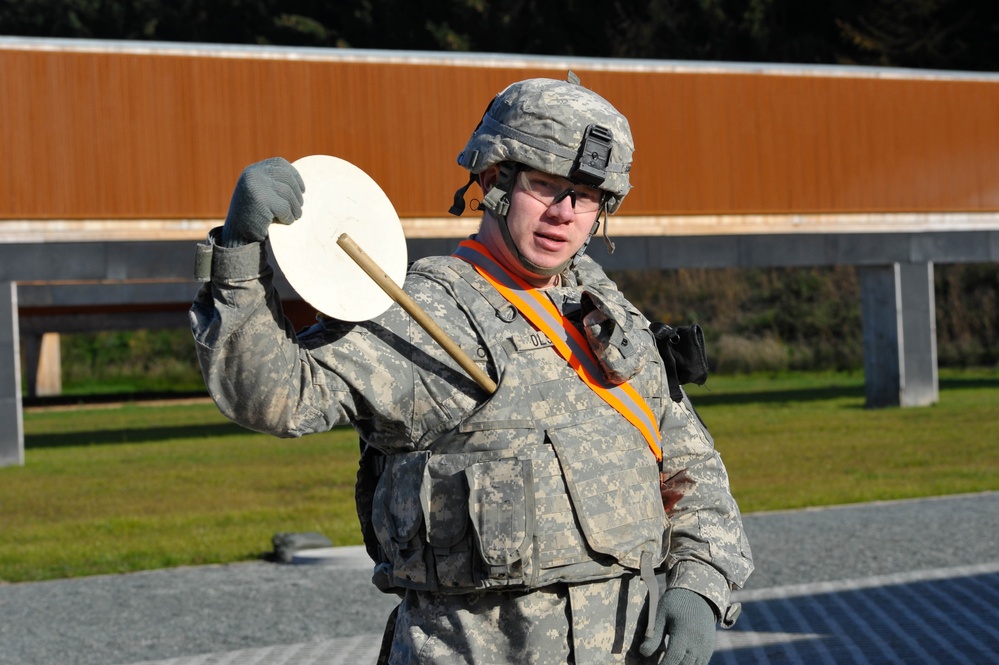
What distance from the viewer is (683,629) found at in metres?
3.04

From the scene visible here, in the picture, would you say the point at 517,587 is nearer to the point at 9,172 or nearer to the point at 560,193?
the point at 560,193

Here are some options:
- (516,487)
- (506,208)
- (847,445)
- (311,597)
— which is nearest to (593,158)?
(506,208)

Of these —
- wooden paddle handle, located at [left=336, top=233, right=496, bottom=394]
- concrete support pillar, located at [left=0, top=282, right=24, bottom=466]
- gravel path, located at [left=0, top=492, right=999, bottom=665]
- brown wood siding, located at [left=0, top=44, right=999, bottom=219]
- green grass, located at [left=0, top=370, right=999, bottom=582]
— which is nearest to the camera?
wooden paddle handle, located at [left=336, top=233, right=496, bottom=394]

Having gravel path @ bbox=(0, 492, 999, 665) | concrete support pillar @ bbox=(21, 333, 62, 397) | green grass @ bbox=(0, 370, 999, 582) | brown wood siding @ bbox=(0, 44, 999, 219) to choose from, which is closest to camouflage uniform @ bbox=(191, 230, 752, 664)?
gravel path @ bbox=(0, 492, 999, 665)

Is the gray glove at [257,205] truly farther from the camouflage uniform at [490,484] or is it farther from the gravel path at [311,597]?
the gravel path at [311,597]

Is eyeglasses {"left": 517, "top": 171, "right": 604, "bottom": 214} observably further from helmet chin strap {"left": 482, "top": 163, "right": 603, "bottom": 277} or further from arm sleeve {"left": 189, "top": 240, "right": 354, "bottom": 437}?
arm sleeve {"left": 189, "top": 240, "right": 354, "bottom": 437}

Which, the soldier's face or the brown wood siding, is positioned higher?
the brown wood siding

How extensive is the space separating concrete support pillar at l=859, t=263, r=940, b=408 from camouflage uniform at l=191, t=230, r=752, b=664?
21.0 m

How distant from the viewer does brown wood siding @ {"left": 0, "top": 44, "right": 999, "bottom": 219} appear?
63.7ft

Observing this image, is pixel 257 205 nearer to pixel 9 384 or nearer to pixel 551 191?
pixel 551 191

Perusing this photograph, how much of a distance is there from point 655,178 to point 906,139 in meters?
5.06

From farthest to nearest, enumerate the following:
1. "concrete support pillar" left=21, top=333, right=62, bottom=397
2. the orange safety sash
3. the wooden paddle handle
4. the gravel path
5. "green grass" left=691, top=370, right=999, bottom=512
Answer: "concrete support pillar" left=21, top=333, right=62, bottom=397, "green grass" left=691, top=370, right=999, bottom=512, the gravel path, the orange safety sash, the wooden paddle handle

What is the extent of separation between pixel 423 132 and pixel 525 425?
18.6 m

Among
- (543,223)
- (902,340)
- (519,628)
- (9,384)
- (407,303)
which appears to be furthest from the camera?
(902,340)
